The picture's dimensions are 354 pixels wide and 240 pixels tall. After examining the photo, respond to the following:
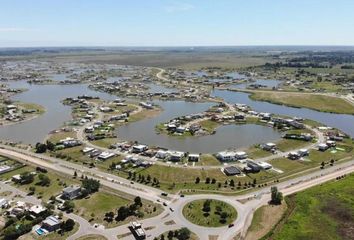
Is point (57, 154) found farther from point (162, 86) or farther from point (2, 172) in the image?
point (162, 86)

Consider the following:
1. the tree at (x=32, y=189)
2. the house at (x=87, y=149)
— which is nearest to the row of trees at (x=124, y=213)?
the tree at (x=32, y=189)

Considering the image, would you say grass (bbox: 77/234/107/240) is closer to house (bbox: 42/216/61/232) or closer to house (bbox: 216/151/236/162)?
house (bbox: 42/216/61/232)

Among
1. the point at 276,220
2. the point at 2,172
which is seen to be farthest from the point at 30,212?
the point at 276,220

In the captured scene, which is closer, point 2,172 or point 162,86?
point 2,172

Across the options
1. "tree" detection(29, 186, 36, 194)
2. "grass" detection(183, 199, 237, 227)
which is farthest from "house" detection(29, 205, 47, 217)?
"grass" detection(183, 199, 237, 227)

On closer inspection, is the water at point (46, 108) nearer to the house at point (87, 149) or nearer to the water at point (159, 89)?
the house at point (87, 149)
